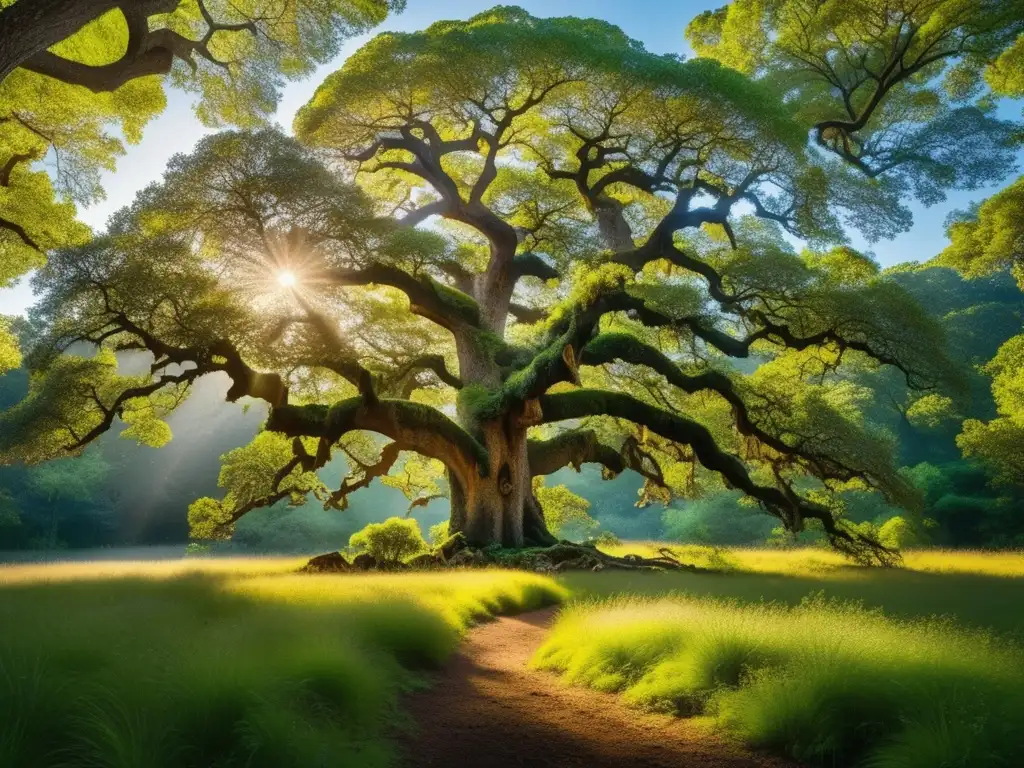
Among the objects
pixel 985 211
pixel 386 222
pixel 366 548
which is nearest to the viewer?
pixel 386 222

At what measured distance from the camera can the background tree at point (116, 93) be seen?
11.7 meters

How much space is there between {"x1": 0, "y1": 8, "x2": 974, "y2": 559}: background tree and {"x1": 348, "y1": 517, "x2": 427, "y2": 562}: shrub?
5.26 ft

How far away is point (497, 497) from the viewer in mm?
15672

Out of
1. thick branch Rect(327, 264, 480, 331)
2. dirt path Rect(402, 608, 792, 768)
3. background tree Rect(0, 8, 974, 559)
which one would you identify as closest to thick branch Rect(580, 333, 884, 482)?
background tree Rect(0, 8, 974, 559)

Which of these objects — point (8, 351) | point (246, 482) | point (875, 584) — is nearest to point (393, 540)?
point (246, 482)

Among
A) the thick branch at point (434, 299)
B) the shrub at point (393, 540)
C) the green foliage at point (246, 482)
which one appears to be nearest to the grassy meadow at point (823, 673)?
the shrub at point (393, 540)

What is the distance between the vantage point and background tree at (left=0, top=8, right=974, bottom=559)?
37.4ft

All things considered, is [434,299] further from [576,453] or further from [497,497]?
[576,453]

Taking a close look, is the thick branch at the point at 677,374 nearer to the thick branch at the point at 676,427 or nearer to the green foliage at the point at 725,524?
the thick branch at the point at 676,427

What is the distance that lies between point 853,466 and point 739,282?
568 cm

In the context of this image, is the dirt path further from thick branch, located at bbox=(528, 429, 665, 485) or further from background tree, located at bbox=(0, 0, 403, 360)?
thick branch, located at bbox=(528, 429, 665, 485)

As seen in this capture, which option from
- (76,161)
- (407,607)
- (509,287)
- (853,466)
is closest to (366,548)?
(509,287)

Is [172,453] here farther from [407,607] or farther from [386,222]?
[407,607]

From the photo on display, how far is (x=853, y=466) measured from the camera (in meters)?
15.1
